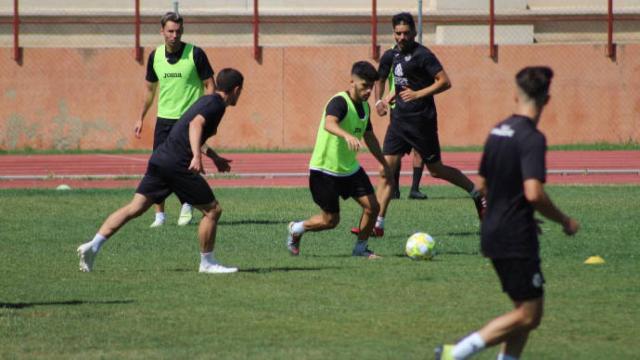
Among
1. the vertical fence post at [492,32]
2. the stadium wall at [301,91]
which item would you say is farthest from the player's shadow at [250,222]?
the vertical fence post at [492,32]

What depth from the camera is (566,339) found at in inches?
309

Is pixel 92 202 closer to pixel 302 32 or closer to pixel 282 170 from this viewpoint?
pixel 282 170

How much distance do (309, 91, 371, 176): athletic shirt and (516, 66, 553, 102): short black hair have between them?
4842mm

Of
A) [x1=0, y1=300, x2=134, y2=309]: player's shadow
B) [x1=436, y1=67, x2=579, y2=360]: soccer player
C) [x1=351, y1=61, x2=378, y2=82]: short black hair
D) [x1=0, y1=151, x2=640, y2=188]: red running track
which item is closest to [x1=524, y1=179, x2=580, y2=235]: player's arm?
[x1=436, y1=67, x2=579, y2=360]: soccer player

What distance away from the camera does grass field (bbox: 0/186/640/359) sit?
7691 millimetres

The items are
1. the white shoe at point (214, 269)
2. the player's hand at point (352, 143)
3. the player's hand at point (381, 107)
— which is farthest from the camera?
the player's hand at point (381, 107)

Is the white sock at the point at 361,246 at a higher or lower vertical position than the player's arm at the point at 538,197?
lower

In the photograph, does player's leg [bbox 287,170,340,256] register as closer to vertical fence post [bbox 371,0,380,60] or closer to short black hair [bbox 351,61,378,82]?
short black hair [bbox 351,61,378,82]

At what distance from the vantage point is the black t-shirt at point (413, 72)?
13.3m

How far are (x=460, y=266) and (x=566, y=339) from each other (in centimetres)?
317

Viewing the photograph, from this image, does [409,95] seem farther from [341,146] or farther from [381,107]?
[341,146]

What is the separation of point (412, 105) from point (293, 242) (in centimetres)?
277

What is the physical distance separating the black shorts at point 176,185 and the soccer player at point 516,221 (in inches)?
173

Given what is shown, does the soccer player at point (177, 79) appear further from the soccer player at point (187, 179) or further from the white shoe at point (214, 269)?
the white shoe at point (214, 269)
